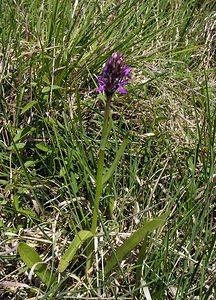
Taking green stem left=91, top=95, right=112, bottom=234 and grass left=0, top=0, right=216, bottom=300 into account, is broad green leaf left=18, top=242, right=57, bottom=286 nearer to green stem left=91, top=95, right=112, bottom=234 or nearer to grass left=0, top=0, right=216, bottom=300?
grass left=0, top=0, right=216, bottom=300

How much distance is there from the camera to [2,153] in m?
1.42

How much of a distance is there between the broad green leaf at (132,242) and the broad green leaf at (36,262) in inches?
4.9

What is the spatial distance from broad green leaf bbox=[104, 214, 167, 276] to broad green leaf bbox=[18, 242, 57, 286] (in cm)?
12

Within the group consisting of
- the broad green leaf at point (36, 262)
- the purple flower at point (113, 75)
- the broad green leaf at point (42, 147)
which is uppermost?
the purple flower at point (113, 75)

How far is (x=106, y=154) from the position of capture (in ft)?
4.94

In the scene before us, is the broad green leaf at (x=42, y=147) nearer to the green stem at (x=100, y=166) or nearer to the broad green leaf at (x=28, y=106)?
the broad green leaf at (x=28, y=106)

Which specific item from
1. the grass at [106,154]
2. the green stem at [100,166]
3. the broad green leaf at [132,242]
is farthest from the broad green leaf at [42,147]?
the broad green leaf at [132,242]

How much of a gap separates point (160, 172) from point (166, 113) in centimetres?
25

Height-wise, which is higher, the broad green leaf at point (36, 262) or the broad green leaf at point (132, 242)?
the broad green leaf at point (132, 242)

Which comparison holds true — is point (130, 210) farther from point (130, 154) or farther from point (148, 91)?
point (148, 91)

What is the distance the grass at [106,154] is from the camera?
4.00 feet

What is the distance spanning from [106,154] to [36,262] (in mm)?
413

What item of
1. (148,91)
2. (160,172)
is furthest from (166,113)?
(160,172)

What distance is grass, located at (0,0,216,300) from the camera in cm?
122
